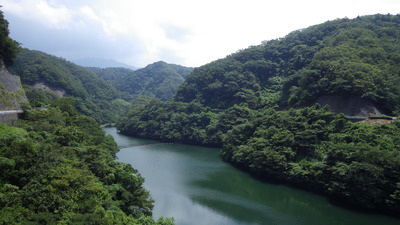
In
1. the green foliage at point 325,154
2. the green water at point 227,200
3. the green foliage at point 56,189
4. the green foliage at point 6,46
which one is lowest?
the green water at point 227,200

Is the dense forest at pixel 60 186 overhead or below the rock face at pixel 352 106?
below

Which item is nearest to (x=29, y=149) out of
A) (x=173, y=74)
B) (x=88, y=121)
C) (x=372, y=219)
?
(x=88, y=121)

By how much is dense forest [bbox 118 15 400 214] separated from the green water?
187cm

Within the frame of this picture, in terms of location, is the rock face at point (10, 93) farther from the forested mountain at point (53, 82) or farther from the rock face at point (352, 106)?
the forested mountain at point (53, 82)

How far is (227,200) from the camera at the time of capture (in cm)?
2784

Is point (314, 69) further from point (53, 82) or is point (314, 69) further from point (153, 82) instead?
point (153, 82)

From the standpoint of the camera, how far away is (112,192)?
712 inches

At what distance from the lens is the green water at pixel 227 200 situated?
76.5 feet

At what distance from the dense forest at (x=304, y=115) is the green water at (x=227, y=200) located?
187 centimetres

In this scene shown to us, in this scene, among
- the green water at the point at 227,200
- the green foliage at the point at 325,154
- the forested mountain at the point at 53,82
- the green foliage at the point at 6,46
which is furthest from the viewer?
the forested mountain at the point at 53,82

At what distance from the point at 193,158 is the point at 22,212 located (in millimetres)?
35933

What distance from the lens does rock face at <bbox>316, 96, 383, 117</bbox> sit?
37.8 meters

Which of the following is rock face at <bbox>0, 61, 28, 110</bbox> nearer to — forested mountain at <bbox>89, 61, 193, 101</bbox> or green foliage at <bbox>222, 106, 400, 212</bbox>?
green foliage at <bbox>222, 106, 400, 212</bbox>

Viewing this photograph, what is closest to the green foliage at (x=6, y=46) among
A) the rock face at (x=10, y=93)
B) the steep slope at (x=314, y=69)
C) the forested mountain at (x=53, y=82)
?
the rock face at (x=10, y=93)
